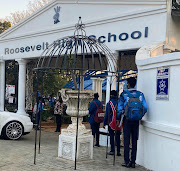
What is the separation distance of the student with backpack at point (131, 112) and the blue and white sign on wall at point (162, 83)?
15.7 inches

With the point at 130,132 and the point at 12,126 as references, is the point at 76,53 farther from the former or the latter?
the point at 12,126

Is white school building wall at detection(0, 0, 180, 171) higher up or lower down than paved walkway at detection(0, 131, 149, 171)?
higher up

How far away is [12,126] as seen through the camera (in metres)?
8.80

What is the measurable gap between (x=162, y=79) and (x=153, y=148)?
1421 millimetres

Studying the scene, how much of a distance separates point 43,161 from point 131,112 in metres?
2.30

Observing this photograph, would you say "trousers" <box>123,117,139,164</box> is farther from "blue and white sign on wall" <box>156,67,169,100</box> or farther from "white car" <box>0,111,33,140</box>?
"white car" <box>0,111,33,140</box>

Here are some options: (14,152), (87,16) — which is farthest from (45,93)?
(14,152)

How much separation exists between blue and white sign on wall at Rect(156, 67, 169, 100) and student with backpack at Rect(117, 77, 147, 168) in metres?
0.40

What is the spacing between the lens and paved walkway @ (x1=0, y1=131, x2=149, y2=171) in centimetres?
552

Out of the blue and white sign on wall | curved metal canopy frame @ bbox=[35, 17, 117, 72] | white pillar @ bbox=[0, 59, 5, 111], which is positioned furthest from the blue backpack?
white pillar @ bbox=[0, 59, 5, 111]

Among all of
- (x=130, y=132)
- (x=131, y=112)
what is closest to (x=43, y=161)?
(x=130, y=132)

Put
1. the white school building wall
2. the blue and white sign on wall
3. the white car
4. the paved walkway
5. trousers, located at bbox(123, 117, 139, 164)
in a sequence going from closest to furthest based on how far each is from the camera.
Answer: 1. the white school building wall
2. the blue and white sign on wall
3. the paved walkway
4. trousers, located at bbox(123, 117, 139, 164)
5. the white car

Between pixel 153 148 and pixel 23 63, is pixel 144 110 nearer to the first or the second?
pixel 153 148

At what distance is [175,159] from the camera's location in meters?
4.76
